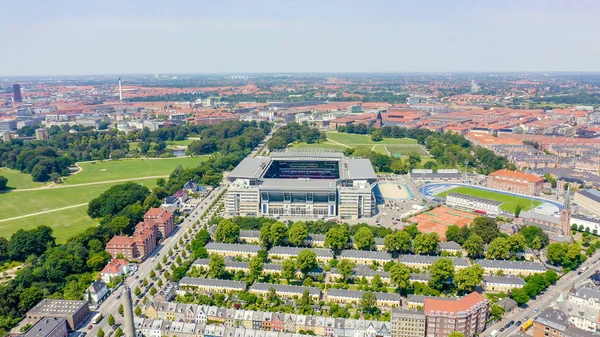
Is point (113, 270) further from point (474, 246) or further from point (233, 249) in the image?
point (474, 246)

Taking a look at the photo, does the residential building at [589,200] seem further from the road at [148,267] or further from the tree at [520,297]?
A: the road at [148,267]

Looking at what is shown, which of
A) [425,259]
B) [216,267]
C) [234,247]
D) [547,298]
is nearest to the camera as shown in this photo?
[547,298]

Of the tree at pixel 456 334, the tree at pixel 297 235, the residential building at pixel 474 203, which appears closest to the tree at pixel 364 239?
the tree at pixel 297 235

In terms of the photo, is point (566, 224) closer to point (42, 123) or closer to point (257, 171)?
point (257, 171)

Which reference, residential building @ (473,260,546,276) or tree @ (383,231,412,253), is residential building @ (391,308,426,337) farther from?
residential building @ (473,260,546,276)

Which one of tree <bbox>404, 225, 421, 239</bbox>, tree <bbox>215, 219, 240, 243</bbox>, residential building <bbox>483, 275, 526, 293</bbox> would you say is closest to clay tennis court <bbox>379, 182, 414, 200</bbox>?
tree <bbox>404, 225, 421, 239</bbox>

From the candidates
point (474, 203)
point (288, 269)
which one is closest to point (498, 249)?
point (474, 203)
